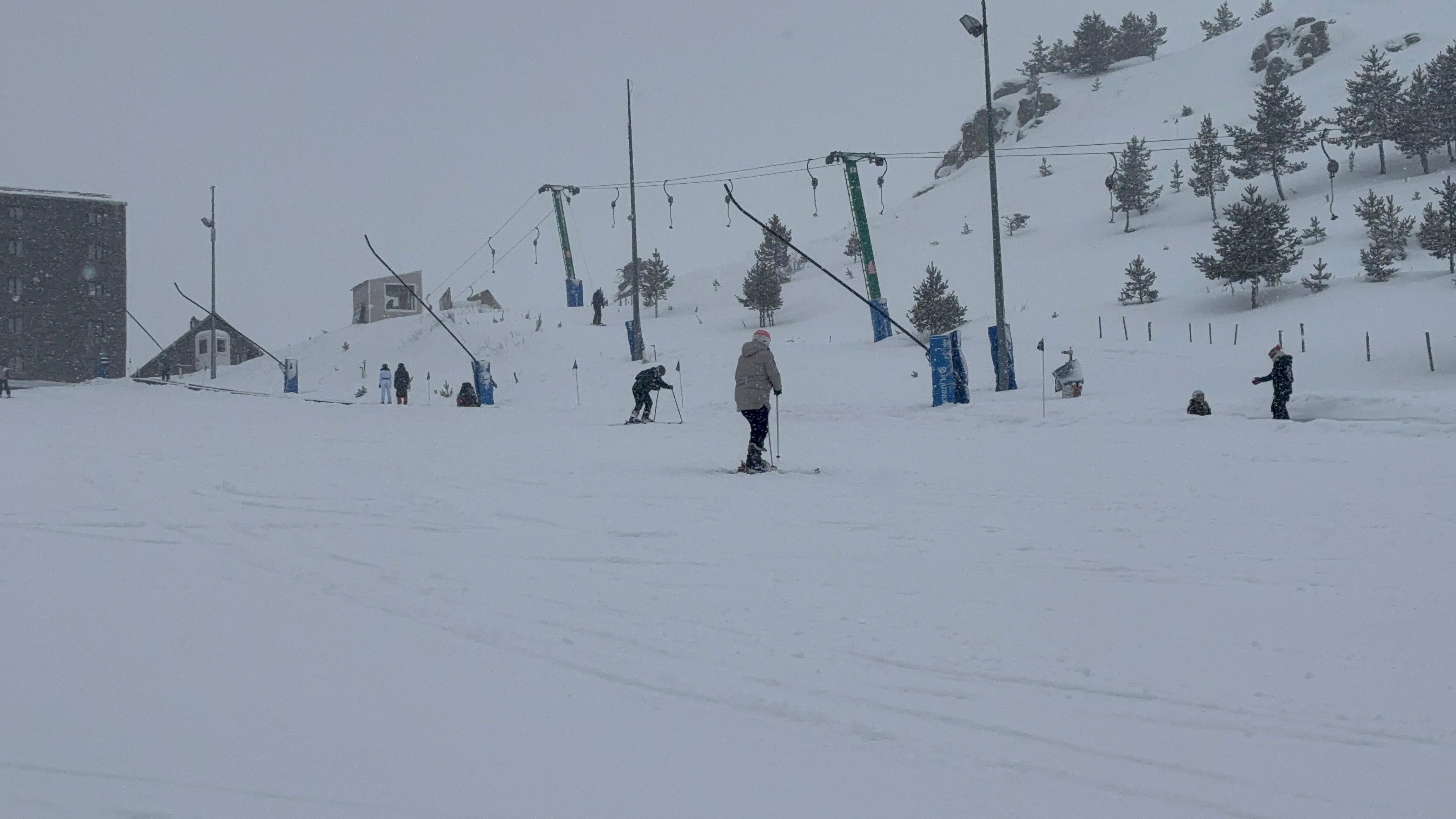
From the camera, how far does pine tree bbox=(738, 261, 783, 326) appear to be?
39.2 m

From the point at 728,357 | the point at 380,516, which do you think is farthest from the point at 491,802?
the point at 728,357

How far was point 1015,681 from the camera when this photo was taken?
3.94 metres

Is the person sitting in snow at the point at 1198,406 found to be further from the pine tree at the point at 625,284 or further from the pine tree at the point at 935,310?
the pine tree at the point at 625,284

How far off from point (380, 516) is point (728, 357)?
73.5 ft

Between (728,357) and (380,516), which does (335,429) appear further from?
(728,357)

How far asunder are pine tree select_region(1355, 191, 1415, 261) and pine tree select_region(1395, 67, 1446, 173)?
32.5 ft

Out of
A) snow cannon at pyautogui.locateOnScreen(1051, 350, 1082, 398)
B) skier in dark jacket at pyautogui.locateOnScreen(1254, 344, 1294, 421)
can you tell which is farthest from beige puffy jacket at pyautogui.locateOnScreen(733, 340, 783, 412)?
snow cannon at pyautogui.locateOnScreen(1051, 350, 1082, 398)

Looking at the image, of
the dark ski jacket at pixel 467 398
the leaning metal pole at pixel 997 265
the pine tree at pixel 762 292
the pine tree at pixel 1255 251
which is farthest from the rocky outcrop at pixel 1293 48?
the dark ski jacket at pixel 467 398

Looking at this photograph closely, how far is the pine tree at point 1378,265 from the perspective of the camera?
29547mm

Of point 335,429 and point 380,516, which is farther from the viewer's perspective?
point 335,429

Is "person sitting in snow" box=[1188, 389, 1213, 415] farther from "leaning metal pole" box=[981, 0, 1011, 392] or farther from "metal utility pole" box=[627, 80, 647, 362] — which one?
"metal utility pole" box=[627, 80, 647, 362]

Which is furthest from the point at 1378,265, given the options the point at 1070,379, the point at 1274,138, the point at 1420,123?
the point at 1420,123

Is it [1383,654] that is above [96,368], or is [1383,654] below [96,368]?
below

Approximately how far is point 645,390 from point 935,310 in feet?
54.3
